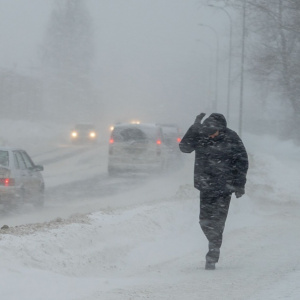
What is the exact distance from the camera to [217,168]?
325 inches

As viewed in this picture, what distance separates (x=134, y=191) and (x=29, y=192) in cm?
557

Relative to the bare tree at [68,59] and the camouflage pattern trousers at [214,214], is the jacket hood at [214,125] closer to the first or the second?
the camouflage pattern trousers at [214,214]

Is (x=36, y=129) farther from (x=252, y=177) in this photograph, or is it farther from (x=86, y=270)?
(x=86, y=270)

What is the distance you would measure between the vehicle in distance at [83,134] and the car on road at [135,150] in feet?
96.9

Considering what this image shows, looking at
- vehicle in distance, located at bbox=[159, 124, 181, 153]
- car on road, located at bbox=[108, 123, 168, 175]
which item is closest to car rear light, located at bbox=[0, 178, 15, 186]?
car on road, located at bbox=[108, 123, 168, 175]

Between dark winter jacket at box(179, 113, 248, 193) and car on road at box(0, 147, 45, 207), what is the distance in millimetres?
6433

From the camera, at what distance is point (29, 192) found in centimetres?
1494

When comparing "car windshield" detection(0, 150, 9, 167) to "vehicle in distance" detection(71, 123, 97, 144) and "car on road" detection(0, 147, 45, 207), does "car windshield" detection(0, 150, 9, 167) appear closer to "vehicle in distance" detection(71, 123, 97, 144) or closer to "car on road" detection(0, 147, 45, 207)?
"car on road" detection(0, 147, 45, 207)

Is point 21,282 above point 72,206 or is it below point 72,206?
above

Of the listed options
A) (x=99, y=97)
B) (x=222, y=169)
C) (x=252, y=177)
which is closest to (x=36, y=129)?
(x=99, y=97)

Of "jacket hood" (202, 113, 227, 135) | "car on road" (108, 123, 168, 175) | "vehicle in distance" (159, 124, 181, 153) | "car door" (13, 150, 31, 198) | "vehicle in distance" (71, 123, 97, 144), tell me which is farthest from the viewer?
"vehicle in distance" (71, 123, 97, 144)

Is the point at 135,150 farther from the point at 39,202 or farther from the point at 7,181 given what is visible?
the point at 7,181

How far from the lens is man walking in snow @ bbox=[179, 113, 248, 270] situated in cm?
822

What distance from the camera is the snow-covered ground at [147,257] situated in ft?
21.6
